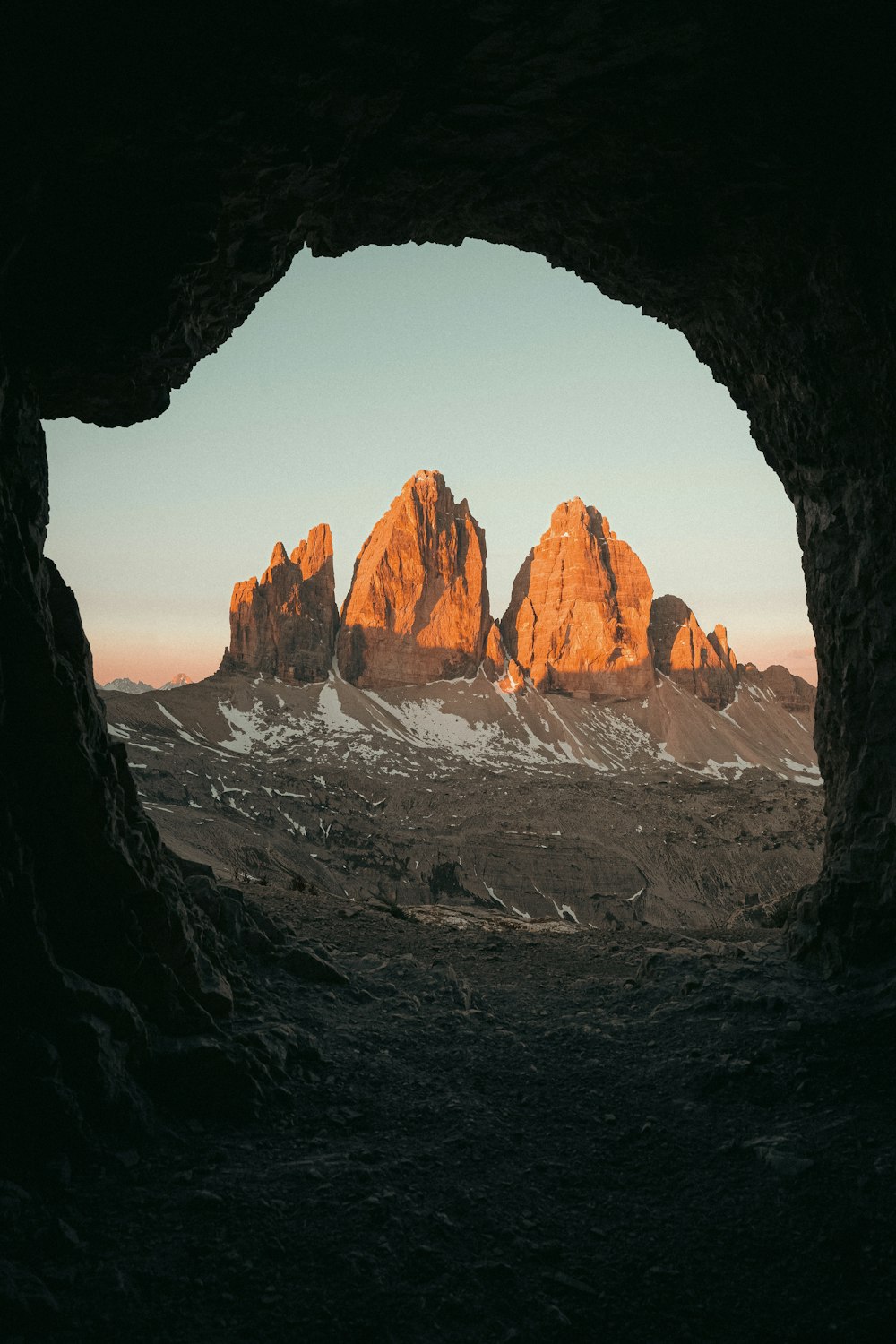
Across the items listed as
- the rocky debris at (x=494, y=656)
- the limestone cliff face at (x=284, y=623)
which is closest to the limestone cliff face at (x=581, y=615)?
the rocky debris at (x=494, y=656)

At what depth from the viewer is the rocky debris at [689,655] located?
18138cm

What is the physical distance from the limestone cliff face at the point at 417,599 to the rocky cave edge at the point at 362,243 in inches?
5980

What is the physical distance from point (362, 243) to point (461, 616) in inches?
6250

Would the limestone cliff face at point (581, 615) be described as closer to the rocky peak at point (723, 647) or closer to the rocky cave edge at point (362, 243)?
the rocky peak at point (723, 647)

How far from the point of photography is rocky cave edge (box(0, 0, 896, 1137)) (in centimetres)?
550

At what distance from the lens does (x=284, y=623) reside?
154 metres

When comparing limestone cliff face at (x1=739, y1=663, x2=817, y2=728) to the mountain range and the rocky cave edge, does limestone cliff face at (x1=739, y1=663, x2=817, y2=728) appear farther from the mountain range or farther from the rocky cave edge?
the rocky cave edge

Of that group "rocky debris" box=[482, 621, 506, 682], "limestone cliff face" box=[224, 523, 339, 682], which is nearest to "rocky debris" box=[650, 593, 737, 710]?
"rocky debris" box=[482, 621, 506, 682]

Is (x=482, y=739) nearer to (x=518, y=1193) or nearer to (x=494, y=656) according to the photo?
(x=494, y=656)

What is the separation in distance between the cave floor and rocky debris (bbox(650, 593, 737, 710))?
182 m

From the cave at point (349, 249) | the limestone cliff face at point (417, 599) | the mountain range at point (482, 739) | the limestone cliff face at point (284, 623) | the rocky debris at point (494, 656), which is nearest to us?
the cave at point (349, 249)

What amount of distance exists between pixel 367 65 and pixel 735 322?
6.38 meters

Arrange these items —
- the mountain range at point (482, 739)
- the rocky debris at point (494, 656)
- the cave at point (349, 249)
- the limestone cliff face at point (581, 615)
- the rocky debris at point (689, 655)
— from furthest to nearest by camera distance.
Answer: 1. the rocky debris at point (689, 655)
2. the limestone cliff face at point (581, 615)
3. the rocky debris at point (494, 656)
4. the mountain range at point (482, 739)
5. the cave at point (349, 249)

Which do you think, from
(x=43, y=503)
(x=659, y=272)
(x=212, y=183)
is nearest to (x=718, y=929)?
(x=659, y=272)
